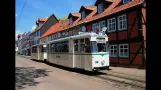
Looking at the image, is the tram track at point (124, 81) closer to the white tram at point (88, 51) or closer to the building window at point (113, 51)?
the white tram at point (88, 51)

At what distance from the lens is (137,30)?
67.2 ft

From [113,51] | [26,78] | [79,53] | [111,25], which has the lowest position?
[26,78]

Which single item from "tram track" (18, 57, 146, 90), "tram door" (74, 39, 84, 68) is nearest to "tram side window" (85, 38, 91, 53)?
"tram door" (74, 39, 84, 68)

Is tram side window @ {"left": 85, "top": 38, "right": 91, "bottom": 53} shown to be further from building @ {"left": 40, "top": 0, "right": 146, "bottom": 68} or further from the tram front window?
building @ {"left": 40, "top": 0, "right": 146, "bottom": 68}

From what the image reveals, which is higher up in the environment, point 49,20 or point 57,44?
point 49,20

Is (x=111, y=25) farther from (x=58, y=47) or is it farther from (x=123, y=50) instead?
(x=58, y=47)

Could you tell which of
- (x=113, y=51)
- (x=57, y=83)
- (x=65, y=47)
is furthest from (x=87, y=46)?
(x=113, y=51)

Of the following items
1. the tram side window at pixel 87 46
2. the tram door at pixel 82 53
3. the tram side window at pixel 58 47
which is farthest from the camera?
the tram side window at pixel 58 47

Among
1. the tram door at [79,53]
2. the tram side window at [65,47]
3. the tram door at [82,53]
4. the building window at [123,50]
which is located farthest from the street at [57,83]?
the building window at [123,50]

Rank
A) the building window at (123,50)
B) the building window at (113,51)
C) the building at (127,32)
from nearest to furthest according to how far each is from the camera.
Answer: the building at (127,32)
the building window at (123,50)
the building window at (113,51)

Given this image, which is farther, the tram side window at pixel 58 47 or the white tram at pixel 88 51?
the tram side window at pixel 58 47
